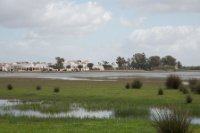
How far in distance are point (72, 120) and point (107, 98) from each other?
15041 mm

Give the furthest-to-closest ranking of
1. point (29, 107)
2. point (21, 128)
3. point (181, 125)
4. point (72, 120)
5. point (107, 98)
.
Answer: point (107, 98)
point (29, 107)
point (72, 120)
point (21, 128)
point (181, 125)

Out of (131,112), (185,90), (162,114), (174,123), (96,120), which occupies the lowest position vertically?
(131,112)

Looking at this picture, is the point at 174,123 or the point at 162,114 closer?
the point at 174,123

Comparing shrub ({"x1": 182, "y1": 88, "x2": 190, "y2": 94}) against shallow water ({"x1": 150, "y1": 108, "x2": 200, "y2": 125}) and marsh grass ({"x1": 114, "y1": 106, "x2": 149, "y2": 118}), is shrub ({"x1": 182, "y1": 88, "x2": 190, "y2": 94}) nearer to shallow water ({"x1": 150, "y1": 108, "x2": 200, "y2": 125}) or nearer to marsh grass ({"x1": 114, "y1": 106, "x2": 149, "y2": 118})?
marsh grass ({"x1": 114, "y1": 106, "x2": 149, "y2": 118})

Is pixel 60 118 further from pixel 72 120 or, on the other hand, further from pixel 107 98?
pixel 107 98

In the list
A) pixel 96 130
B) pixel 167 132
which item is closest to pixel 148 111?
pixel 96 130

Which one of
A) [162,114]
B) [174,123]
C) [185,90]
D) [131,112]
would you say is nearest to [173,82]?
[185,90]

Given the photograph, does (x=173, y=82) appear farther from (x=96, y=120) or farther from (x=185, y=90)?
(x=96, y=120)

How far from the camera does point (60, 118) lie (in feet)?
80.3

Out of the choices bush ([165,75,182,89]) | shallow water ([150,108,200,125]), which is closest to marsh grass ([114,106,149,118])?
shallow water ([150,108,200,125])

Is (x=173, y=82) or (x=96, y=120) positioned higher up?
(x=173, y=82)

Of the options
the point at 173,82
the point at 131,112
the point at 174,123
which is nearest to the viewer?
A: the point at 174,123

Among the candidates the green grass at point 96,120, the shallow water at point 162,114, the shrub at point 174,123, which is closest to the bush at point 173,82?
the green grass at point 96,120

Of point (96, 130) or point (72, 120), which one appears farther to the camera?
point (72, 120)
